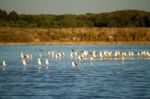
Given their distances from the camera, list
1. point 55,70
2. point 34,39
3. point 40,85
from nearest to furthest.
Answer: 1. point 40,85
2. point 55,70
3. point 34,39

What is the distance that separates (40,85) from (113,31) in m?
71.0

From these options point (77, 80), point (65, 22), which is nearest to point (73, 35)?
point (65, 22)

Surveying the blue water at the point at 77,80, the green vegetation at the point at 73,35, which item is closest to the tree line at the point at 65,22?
the green vegetation at the point at 73,35

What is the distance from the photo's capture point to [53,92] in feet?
98.5

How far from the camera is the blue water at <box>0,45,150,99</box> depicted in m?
29.3

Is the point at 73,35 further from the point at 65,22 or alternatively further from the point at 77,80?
the point at 77,80

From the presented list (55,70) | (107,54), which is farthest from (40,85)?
(107,54)

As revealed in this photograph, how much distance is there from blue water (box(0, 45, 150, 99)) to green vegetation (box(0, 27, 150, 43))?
161 ft

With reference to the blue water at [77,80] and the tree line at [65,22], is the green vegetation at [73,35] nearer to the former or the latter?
the tree line at [65,22]

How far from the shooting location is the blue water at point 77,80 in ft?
96.2

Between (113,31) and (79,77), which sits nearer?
(79,77)

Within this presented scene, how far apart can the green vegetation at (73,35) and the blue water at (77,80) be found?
4896 centimetres

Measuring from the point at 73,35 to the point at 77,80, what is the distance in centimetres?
6538

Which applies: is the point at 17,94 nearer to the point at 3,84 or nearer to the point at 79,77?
the point at 3,84
